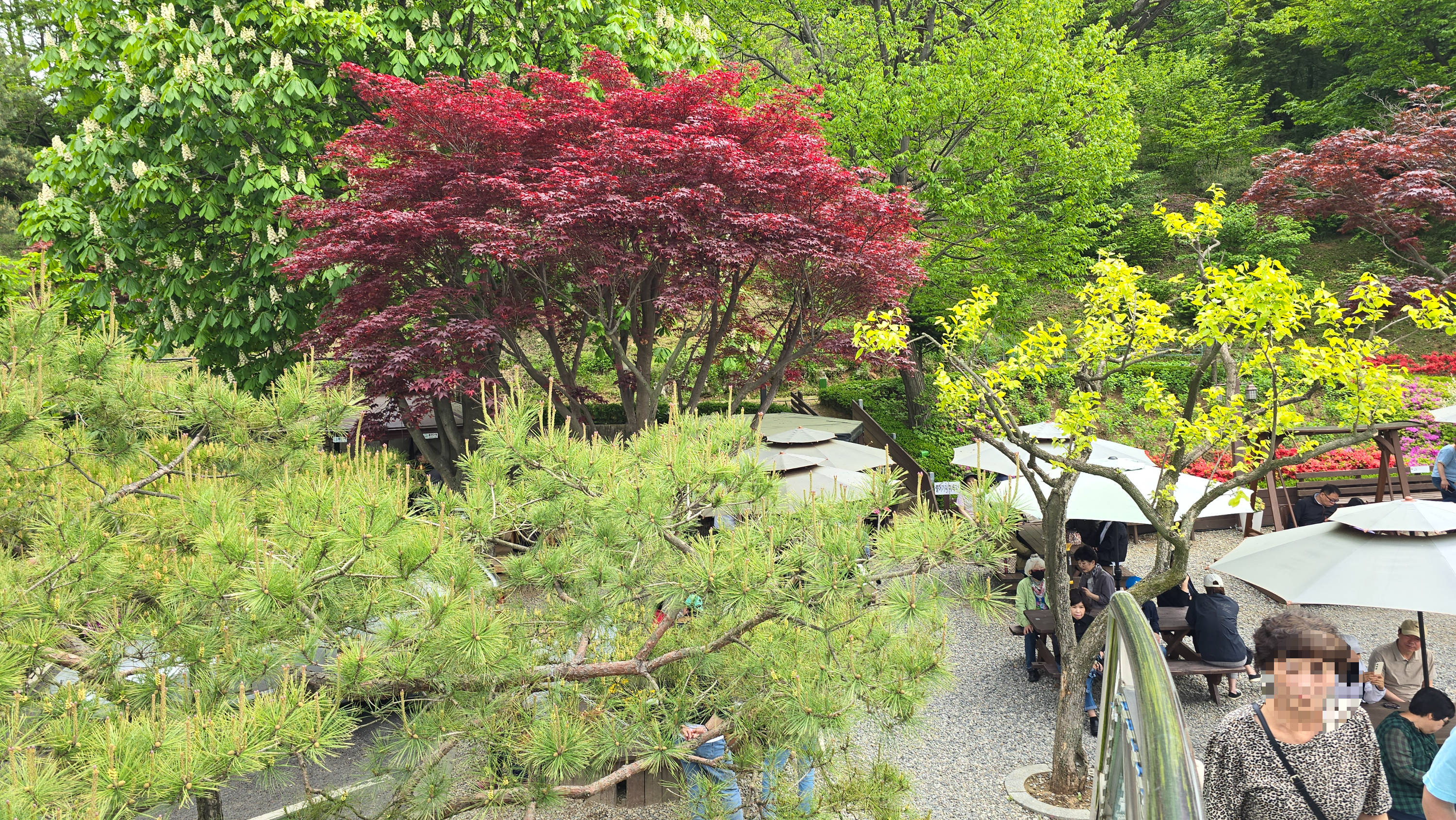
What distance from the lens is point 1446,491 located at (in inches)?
406

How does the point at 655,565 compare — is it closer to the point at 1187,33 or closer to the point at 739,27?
the point at 739,27

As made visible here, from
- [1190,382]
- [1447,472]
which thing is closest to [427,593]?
[1190,382]

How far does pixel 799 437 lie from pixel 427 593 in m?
8.65

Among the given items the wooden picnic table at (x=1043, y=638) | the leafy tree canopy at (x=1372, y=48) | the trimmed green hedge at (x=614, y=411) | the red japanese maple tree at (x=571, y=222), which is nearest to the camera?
the wooden picnic table at (x=1043, y=638)

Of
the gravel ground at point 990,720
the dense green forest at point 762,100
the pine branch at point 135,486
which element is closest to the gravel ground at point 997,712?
the gravel ground at point 990,720

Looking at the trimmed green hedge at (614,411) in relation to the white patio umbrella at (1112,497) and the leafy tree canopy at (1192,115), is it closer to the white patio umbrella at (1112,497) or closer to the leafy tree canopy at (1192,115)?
the white patio umbrella at (1112,497)

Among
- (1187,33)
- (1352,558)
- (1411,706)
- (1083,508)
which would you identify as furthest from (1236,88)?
(1411,706)

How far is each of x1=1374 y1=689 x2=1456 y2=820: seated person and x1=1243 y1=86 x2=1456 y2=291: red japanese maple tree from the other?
1322 centimetres

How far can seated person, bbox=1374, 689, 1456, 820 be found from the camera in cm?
366

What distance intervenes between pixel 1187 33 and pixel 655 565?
29.4 meters

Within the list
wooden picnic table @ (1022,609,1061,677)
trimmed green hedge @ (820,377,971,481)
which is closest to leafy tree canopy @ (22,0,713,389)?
wooden picnic table @ (1022,609,1061,677)

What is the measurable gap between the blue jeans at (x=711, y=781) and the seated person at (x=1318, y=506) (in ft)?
27.6

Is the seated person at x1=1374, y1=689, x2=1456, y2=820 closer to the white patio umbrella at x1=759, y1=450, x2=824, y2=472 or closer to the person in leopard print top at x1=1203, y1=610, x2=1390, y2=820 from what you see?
the person in leopard print top at x1=1203, y1=610, x2=1390, y2=820

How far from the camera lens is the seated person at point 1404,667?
18.4 ft
